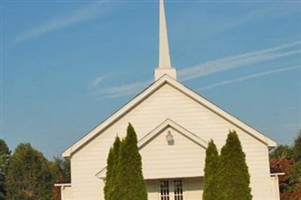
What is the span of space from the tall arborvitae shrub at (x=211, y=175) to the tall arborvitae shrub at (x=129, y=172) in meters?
2.12

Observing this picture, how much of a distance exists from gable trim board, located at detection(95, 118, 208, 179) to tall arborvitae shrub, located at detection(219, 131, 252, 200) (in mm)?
3980

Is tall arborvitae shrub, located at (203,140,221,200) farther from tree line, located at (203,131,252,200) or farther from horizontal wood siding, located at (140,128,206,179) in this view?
horizontal wood siding, located at (140,128,206,179)

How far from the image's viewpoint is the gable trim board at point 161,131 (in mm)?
22797

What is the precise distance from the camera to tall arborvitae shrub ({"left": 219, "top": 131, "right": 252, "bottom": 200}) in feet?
61.6

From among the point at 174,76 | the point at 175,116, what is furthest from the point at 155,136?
the point at 174,76

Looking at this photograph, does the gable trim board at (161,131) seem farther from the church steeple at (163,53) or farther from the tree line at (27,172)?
the tree line at (27,172)

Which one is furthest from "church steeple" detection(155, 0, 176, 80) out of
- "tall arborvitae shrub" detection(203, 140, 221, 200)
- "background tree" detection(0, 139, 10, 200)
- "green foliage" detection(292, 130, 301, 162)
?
"background tree" detection(0, 139, 10, 200)

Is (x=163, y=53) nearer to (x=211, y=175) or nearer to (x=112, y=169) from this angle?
(x=112, y=169)

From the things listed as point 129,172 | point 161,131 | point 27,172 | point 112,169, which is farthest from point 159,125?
point 27,172

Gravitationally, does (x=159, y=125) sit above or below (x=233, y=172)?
above

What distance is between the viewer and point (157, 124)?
24.2 m

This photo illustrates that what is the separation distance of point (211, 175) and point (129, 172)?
2.71m

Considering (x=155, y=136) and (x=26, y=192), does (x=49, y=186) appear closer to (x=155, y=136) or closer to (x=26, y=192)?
(x=26, y=192)

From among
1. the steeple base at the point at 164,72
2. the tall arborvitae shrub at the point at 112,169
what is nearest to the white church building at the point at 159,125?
the steeple base at the point at 164,72
